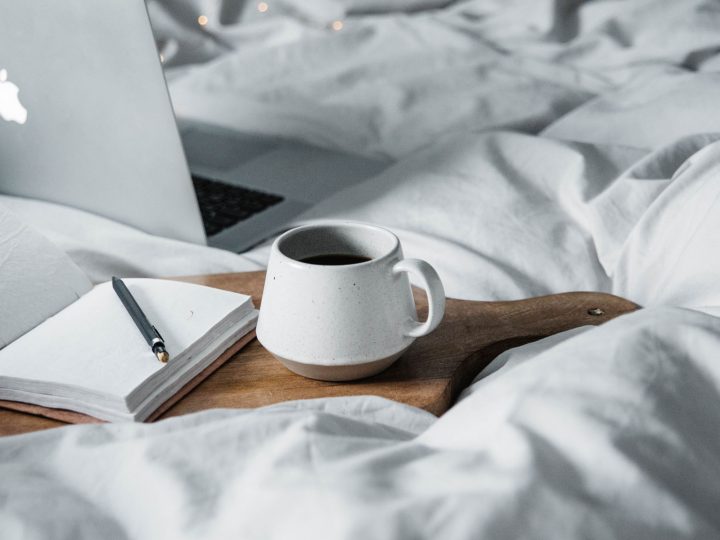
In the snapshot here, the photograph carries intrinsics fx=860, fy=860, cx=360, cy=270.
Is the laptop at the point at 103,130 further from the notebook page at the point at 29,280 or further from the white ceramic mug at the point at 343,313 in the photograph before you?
the white ceramic mug at the point at 343,313

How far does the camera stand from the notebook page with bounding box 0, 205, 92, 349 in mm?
606

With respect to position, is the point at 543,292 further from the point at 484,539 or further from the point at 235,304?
the point at 484,539

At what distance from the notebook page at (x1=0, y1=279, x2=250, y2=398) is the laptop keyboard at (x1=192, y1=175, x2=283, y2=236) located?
264 mm

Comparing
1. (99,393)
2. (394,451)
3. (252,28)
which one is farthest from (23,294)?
(252,28)

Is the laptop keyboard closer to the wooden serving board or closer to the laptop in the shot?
the laptop

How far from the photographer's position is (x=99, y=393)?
0.51 m

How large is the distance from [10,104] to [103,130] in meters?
0.11

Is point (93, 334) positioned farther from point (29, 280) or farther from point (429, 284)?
point (429, 284)

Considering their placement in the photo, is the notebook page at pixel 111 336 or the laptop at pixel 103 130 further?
the laptop at pixel 103 130

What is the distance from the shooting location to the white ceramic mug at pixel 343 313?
20.1 inches

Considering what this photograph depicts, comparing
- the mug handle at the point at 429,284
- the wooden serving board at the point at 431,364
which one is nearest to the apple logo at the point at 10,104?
the wooden serving board at the point at 431,364

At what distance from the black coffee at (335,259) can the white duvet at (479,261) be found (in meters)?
0.10

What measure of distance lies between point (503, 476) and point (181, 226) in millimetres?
539

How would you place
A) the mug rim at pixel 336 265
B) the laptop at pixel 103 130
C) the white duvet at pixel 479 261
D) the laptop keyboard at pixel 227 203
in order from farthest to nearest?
the laptop keyboard at pixel 227 203
the laptop at pixel 103 130
the mug rim at pixel 336 265
the white duvet at pixel 479 261
